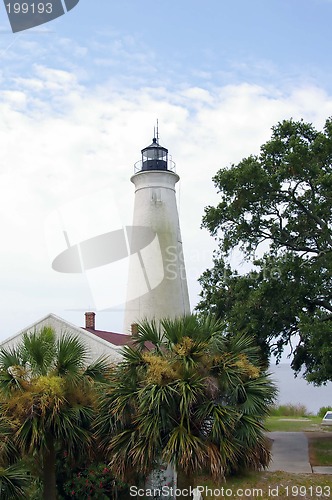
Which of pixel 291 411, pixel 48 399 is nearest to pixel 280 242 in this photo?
pixel 48 399

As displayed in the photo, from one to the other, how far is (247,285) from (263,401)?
10.0 m

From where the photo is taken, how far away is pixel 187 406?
37.3ft

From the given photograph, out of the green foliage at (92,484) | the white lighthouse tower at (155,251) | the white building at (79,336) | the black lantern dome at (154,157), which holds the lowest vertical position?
the green foliage at (92,484)

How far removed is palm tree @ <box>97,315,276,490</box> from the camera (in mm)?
11359

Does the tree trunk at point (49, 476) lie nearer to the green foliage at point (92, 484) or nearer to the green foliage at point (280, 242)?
the green foliage at point (92, 484)

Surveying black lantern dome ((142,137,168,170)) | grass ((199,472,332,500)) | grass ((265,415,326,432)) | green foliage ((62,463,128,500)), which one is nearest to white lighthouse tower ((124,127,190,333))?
black lantern dome ((142,137,168,170))

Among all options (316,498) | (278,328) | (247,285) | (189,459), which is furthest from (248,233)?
(189,459)

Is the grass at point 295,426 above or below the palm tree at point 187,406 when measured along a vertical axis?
below

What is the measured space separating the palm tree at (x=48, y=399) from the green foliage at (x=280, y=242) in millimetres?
8440

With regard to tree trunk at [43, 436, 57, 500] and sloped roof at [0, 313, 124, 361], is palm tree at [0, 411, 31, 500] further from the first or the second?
sloped roof at [0, 313, 124, 361]

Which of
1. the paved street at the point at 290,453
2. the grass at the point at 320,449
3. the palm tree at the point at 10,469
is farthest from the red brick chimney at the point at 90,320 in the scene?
the palm tree at the point at 10,469

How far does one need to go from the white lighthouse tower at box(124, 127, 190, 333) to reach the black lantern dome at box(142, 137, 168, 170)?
0.05 meters

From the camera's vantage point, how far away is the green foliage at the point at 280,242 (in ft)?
69.3

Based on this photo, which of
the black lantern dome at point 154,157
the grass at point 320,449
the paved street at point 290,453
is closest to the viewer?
the paved street at point 290,453
